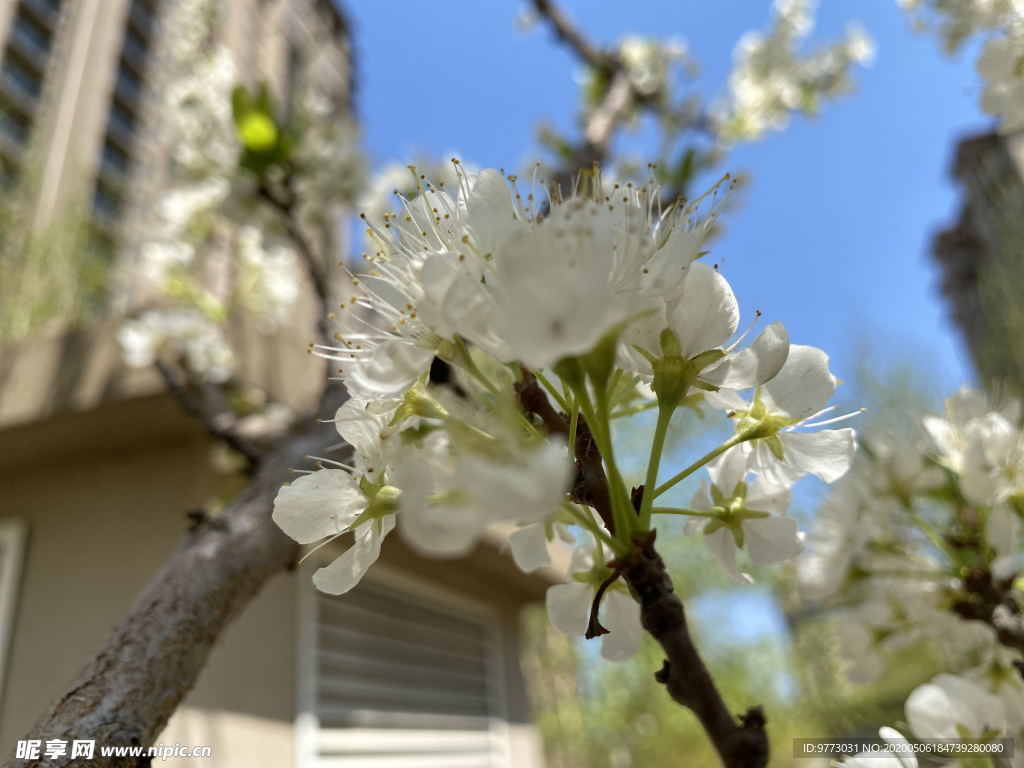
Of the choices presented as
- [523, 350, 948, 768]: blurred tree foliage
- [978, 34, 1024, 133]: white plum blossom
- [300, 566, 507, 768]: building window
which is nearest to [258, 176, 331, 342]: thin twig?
[300, 566, 507, 768]: building window

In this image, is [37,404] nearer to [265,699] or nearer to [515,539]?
[265,699]

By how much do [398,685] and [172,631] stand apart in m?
1.39

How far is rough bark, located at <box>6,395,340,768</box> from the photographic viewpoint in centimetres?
55

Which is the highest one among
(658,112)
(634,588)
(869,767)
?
(658,112)

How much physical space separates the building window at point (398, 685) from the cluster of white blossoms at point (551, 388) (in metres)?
1.32

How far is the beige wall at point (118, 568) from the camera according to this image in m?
1.36

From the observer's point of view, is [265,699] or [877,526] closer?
[877,526]

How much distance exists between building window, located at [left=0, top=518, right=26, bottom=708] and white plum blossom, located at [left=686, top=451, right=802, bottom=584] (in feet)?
4.95

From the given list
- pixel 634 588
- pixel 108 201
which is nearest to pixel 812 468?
pixel 634 588

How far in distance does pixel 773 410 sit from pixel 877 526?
0.69 m

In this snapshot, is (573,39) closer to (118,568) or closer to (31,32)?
(118,568)

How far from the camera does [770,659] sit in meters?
7.78

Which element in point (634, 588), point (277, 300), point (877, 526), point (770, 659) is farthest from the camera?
point (770, 659)

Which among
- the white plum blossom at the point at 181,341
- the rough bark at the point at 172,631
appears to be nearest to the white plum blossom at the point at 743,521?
the rough bark at the point at 172,631
